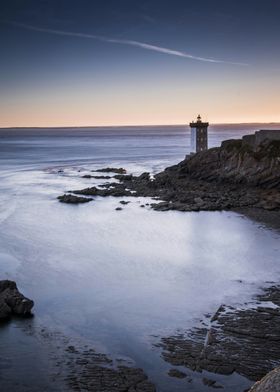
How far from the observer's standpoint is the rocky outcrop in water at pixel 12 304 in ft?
47.0

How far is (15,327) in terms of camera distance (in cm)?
1390

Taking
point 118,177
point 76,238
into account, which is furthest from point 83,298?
point 118,177

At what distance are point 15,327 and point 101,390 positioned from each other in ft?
14.7

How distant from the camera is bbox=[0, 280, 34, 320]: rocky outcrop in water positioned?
47.0ft

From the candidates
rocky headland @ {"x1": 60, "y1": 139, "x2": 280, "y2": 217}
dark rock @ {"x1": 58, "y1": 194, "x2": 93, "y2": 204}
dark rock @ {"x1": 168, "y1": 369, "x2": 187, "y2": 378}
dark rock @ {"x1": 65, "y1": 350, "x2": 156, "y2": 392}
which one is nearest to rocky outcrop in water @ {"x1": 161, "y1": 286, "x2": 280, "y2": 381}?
dark rock @ {"x1": 168, "y1": 369, "x2": 187, "y2": 378}

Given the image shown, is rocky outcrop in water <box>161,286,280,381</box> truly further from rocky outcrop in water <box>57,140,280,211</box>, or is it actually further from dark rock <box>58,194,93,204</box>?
dark rock <box>58,194,93,204</box>

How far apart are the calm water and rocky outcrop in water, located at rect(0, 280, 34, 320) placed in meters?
0.38

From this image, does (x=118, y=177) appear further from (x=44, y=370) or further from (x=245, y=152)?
(x=44, y=370)

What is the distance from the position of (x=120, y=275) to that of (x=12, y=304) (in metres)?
5.36

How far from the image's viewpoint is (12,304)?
14844 mm

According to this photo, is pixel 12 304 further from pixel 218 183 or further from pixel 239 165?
pixel 239 165

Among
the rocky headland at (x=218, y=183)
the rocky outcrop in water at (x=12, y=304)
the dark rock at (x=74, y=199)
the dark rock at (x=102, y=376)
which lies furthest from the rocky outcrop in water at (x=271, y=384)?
the dark rock at (x=74, y=199)

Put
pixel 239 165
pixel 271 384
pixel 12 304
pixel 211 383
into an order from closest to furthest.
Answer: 1. pixel 271 384
2. pixel 211 383
3. pixel 12 304
4. pixel 239 165

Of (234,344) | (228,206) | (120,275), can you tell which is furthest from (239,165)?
(234,344)
